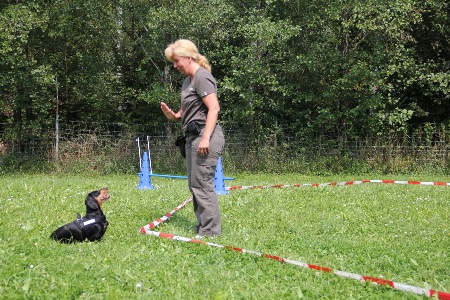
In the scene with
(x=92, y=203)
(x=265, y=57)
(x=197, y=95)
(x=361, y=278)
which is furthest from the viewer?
(x=265, y=57)

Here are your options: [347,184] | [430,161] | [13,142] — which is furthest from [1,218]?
[430,161]

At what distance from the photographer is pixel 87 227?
4273 millimetres

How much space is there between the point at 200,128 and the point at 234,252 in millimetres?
1230

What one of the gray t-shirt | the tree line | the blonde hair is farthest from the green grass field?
the tree line

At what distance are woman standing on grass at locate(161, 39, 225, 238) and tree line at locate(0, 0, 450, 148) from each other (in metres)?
9.36

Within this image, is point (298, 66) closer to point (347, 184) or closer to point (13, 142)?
point (347, 184)

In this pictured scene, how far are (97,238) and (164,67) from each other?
12.5 meters

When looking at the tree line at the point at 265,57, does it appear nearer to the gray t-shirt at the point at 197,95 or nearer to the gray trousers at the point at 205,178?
the gray t-shirt at the point at 197,95

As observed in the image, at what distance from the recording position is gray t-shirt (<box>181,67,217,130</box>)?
14.4 feet

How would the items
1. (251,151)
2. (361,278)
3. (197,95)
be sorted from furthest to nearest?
(251,151) < (197,95) < (361,278)

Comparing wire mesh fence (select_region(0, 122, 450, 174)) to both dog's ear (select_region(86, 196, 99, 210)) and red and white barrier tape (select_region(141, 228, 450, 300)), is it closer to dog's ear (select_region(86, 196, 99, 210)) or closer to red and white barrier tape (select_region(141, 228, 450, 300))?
dog's ear (select_region(86, 196, 99, 210))

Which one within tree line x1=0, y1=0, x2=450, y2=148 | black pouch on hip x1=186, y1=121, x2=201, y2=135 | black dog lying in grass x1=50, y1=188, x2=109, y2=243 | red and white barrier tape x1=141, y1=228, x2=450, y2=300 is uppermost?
tree line x1=0, y1=0, x2=450, y2=148

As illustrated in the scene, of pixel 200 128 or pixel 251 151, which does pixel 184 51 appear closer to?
pixel 200 128

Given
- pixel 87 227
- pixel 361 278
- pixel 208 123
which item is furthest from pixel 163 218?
pixel 361 278
